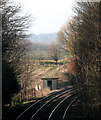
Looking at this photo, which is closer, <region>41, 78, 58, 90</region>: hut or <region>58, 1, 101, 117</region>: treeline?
<region>58, 1, 101, 117</region>: treeline

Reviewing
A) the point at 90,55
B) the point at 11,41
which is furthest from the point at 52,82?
the point at 90,55

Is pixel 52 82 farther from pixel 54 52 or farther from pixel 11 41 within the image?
pixel 11 41

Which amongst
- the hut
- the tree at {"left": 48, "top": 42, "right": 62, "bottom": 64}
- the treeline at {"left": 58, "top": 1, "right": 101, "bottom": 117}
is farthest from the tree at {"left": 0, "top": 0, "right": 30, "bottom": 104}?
the tree at {"left": 48, "top": 42, "right": 62, "bottom": 64}

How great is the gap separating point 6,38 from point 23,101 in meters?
5.52

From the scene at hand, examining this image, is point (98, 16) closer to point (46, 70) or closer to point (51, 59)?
point (46, 70)

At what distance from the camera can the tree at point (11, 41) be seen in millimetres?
8602

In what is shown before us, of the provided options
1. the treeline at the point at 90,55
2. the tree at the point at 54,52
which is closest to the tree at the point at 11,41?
the treeline at the point at 90,55

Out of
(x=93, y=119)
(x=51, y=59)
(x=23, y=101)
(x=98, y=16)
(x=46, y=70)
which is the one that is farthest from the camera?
(x=51, y=59)

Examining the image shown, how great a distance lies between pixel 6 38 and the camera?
969cm

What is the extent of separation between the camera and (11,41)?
10.3 m

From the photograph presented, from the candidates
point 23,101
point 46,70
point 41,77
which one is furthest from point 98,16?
point 46,70

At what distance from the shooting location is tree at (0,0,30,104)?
28.2 ft

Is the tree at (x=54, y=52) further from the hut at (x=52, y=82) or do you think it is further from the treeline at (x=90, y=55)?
the treeline at (x=90, y=55)

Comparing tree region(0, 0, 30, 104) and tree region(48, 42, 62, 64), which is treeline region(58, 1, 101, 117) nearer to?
tree region(0, 0, 30, 104)
